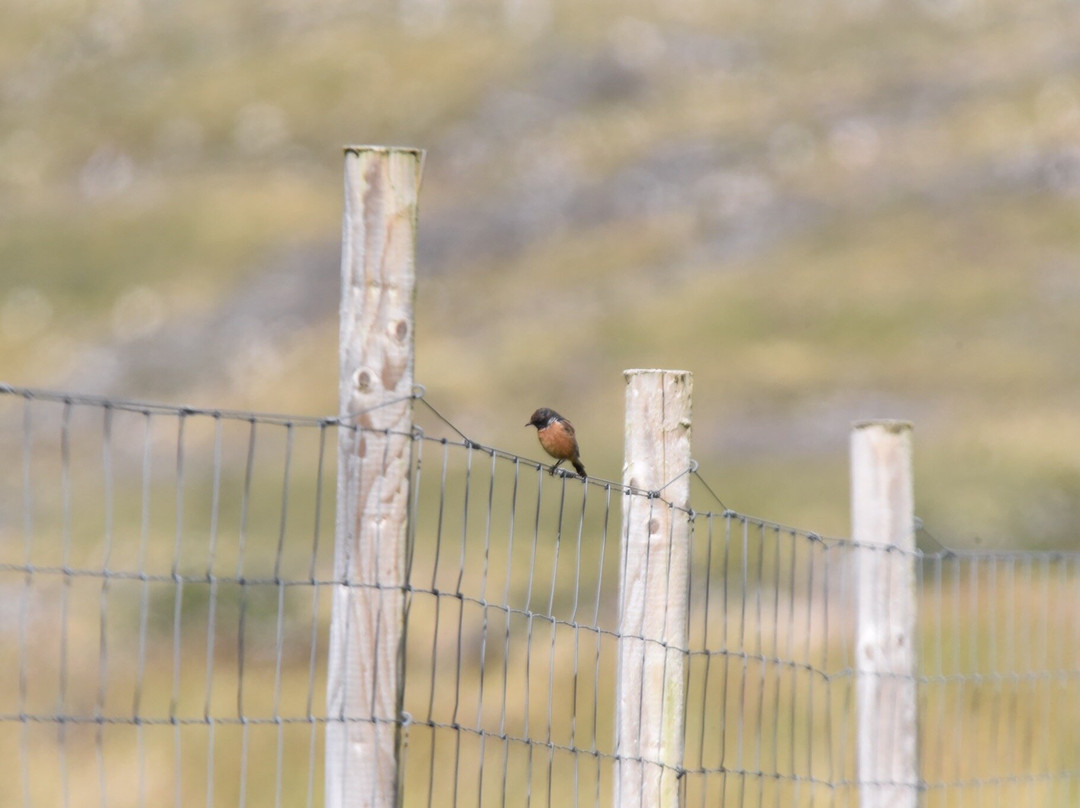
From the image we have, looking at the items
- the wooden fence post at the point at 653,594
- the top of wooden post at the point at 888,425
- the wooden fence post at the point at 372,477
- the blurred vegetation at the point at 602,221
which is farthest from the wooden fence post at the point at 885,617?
the blurred vegetation at the point at 602,221

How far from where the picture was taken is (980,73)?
126 feet

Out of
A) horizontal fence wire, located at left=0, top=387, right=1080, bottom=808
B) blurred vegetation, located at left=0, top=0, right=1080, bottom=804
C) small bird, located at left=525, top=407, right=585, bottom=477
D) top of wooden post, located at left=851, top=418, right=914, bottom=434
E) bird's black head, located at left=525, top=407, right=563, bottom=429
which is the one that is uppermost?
blurred vegetation, located at left=0, top=0, right=1080, bottom=804

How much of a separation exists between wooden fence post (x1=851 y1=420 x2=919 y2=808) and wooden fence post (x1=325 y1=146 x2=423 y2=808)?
2.76 metres

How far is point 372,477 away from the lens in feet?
11.1

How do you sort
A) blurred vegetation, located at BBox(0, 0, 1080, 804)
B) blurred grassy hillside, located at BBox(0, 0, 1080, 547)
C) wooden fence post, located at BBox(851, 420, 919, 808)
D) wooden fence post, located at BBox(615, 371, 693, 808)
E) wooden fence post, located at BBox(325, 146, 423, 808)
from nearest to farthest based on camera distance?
wooden fence post, located at BBox(325, 146, 423, 808) < wooden fence post, located at BBox(615, 371, 693, 808) < wooden fence post, located at BBox(851, 420, 919, 808) < blurred vegetation, located at BBox(0, 0, 1080, 804) < blurred grassy hillside, located at BBox(0, 0, 1080, 547)

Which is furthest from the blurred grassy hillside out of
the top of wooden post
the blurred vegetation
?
the top of wooden post

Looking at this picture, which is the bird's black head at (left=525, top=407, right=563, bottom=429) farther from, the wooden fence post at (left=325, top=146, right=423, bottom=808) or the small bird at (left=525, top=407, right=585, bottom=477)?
the wooden fence post at (left=325, top=146, right=423, bottom=808)

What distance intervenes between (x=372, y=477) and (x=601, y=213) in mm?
33870

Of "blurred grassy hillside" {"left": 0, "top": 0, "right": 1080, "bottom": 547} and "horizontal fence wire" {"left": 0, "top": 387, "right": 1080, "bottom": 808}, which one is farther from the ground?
"blurred grassy hillside" {"left": 0, "top": 0, "right": 1080, "bottom": 547}

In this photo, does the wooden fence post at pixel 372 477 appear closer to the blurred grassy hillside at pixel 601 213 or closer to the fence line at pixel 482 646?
the fence line at pixel 482 646

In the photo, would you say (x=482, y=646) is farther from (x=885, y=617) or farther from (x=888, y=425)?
(x=888, y=425)

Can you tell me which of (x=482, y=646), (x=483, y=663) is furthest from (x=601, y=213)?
(x=483, y=663)

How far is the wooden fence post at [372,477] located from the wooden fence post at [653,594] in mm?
1159

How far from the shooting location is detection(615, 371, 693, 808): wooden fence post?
4441 mm
